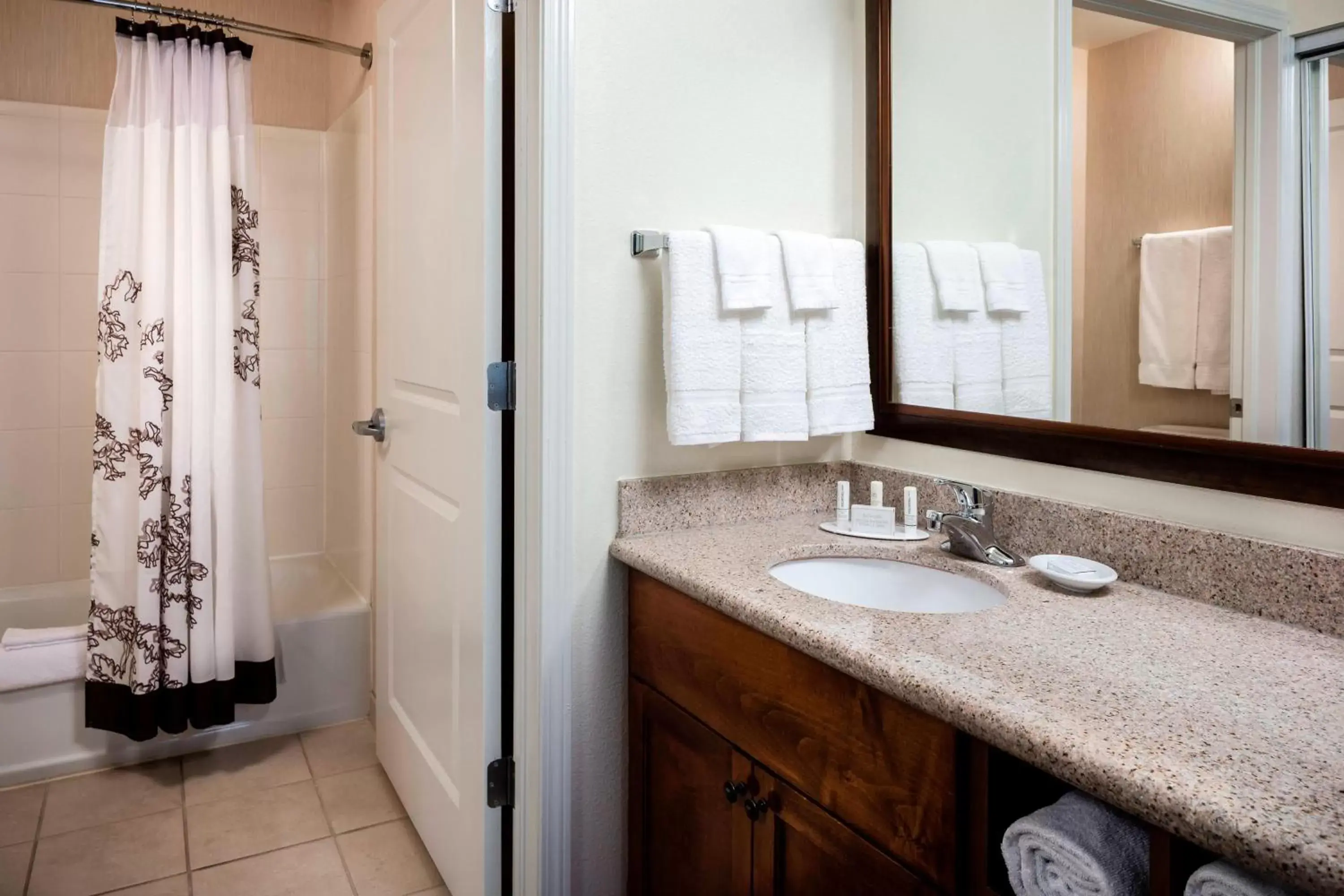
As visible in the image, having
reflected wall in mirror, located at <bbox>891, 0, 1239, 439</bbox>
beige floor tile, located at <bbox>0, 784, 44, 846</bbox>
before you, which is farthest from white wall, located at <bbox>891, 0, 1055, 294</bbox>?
beige floor tile, located at <bbox>0, 784, 44, 846</bbox>

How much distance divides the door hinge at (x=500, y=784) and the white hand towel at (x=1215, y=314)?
1.27 metres

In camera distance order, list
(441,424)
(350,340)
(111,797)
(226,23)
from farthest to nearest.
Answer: (350,340), (226,23), (111,797), (441,424)

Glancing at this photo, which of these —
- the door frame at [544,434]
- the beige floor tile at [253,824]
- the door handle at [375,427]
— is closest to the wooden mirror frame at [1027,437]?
the door frame at [544,434]

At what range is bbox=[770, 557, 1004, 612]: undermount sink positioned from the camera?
1396mm

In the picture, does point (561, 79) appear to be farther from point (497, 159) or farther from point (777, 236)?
point (777, 236)

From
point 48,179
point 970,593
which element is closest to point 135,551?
point 48,179

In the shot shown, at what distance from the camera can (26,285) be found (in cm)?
268

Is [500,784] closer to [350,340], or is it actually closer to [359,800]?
[359,800]

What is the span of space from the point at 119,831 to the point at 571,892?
46.1 inches

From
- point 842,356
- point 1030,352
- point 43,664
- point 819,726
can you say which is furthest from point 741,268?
point 43,664

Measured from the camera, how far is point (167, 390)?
2199mm

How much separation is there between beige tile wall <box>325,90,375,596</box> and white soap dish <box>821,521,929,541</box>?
1503 millimetres

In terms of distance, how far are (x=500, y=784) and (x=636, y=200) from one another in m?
1.06

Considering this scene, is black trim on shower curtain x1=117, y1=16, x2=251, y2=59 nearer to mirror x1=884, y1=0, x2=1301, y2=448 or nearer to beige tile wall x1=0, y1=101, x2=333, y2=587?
beige tile wall x1=0, y1=101, x2=333, y2=587
